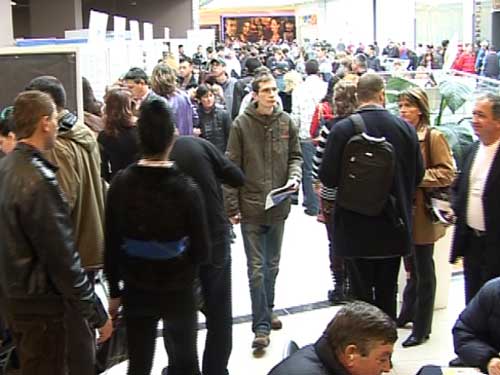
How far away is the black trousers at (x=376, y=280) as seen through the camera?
157 inches

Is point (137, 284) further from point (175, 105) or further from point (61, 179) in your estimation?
point (175, 105)

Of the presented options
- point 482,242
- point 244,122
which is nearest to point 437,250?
point 482,242

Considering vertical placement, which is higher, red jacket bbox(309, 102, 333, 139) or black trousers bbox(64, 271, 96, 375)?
red jacket bbox(309, 102, 333, 139)

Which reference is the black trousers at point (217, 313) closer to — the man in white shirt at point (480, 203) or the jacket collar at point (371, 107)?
the jacket collar at point (371, 107)

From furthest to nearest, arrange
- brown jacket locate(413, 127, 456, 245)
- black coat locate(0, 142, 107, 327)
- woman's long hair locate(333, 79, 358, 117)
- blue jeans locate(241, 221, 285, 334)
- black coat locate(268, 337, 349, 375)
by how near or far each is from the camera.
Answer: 1. woman's long hair locate(333, 79, 358, 117)
2. blue jeans locate(241, 221, 285, 334)
3. brown jacket locate(413, 127, 456, 245)
4. black coat locate(0, 142, 107, 327)
5. black coat locate(268, 337, 349, 375)

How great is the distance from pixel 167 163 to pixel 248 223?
1550mm

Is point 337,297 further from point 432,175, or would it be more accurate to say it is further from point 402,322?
point 432,175

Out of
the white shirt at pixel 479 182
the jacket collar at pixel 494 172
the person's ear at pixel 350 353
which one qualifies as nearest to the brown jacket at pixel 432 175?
the white shirt at pixel 479 182

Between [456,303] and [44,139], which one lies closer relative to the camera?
[44,139]

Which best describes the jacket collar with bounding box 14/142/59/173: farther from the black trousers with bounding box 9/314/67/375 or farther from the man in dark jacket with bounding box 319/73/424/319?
the man in dark jacket with bounding box 319/73/424/319

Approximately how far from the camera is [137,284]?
3.04 metres

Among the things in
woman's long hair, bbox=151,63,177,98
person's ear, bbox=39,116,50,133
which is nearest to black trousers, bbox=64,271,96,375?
person's ear, bbox=39,116,50,133

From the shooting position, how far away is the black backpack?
3.79 meters

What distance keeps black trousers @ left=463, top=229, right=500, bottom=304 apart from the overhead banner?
1714 inches
